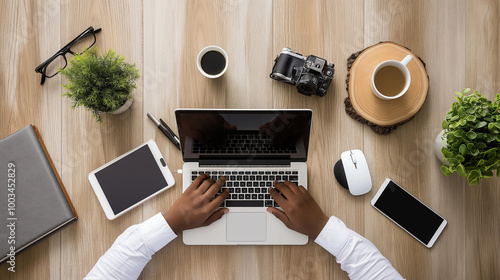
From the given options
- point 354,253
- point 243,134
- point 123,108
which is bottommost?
point 354,253

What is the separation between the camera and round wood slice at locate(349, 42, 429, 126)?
3.17 feet

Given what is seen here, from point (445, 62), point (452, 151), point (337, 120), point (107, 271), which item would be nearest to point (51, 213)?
point (107, 271)

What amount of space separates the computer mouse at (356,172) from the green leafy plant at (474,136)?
0.22 m

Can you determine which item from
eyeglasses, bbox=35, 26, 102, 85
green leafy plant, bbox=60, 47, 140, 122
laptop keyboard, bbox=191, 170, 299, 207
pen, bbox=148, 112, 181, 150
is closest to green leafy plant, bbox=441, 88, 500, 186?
laptop keyboard, bbox=191, 170, 299, 207

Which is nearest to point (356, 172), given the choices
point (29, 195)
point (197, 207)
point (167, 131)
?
point (197, 207)

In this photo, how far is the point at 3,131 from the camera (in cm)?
103

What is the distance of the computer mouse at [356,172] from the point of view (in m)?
0.95

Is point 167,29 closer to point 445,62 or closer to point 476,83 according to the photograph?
point 445,62

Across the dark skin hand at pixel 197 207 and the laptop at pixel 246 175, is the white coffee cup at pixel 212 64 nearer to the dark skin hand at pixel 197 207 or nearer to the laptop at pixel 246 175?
the laptop at pixel 246 175

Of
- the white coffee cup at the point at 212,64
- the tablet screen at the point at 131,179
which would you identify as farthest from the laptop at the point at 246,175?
the white coffee cup at the point at 212,64

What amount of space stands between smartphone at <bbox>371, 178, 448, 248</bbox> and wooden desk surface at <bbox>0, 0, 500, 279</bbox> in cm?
3

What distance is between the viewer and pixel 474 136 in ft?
2.59

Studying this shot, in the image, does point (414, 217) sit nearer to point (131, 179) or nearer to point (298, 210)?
point (298, 210)

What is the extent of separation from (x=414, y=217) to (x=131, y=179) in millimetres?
912
